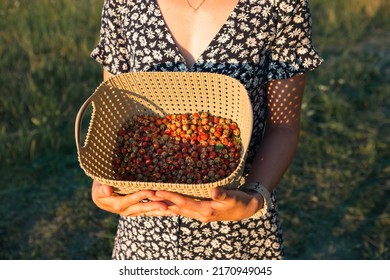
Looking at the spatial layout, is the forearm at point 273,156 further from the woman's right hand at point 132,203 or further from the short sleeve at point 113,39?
the short sleeve at point 113,39

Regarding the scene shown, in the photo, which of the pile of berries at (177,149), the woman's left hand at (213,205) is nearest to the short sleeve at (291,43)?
the pile of berries at (177,149)

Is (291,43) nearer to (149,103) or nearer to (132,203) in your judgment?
(149,103)

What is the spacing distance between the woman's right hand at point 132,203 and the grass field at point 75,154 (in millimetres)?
2064

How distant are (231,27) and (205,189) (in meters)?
0.61

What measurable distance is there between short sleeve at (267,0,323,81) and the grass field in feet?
6.64

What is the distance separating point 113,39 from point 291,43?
0.65 m

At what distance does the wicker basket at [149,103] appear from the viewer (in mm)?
1784

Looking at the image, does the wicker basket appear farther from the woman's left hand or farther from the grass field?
the grass field

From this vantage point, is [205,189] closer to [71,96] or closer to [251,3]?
[251,3]

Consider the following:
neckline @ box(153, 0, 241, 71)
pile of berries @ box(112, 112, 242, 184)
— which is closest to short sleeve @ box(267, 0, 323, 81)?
neckline @ box(153, 0, 241, 71)

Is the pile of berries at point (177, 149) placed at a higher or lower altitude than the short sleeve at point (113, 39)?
lower

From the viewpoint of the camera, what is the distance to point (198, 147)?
1964mm

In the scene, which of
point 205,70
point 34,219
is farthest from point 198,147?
point 34,219

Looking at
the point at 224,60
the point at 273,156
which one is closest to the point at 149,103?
the point at 224,60
